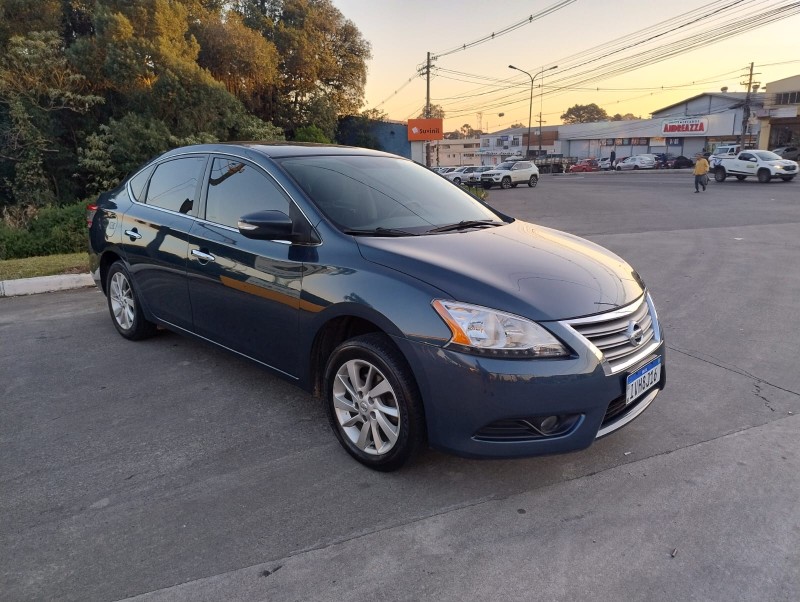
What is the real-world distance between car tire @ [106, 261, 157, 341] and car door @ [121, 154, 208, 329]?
22 cm

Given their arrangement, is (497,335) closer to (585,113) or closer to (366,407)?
(366,407)

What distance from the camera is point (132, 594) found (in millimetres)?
2277

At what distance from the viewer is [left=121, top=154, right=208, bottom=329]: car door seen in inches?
169

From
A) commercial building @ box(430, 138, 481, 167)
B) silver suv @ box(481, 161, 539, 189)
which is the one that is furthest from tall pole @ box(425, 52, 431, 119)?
commercial building @ box(430, 138, 481, 167)

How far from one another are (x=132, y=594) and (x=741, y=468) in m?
2.98

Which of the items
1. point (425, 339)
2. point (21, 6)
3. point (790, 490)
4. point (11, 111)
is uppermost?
point (21, 6)

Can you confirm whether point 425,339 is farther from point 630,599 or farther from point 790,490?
point 790,490

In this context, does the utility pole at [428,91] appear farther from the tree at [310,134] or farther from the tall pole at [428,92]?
the tree at [310,134]

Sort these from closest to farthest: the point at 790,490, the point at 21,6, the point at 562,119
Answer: the point at 790,490
the point at 21,6
the point at 562,119

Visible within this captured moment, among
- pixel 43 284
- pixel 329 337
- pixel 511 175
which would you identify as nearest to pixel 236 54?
pixel 43 284

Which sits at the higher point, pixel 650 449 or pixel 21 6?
pixel 21 6

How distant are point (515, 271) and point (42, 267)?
726 cm

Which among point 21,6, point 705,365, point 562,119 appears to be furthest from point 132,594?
point 562,119

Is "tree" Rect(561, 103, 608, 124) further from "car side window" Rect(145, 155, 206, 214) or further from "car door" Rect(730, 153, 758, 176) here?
"car side window" Rect(145, 155, 206, 214)
